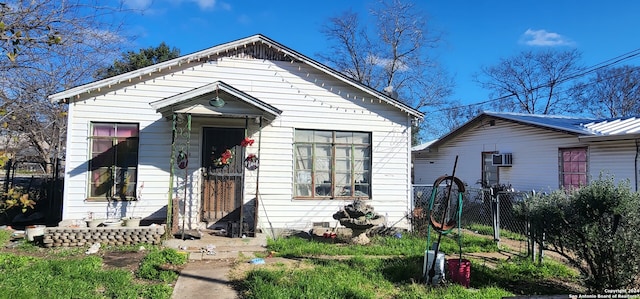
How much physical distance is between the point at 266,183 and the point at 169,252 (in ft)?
9.40

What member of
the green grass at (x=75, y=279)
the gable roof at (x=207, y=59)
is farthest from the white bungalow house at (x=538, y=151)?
the green grass at (x=75, y=279)

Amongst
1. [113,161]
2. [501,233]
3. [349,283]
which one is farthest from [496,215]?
[113,161]

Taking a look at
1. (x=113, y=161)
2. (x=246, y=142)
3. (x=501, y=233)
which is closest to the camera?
(x=246, y=142)

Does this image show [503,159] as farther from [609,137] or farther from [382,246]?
[382,246]

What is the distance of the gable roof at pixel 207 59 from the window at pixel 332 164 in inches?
48.1

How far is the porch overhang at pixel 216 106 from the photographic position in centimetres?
741

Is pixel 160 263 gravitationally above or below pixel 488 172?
below

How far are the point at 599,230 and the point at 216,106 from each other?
22.0ft

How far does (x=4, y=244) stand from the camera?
704 cm

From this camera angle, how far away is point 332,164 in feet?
29.7

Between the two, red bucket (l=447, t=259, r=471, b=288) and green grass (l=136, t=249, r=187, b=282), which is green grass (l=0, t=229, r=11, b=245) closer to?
green grass (l=136, t=249, r=187, b=282)

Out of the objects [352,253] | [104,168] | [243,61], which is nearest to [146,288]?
[352,253]

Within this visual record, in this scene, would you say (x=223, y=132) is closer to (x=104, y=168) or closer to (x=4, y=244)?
(x=104, y=168)

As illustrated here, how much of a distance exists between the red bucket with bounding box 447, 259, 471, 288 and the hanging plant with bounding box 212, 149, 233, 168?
5132mm
